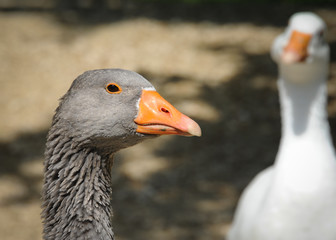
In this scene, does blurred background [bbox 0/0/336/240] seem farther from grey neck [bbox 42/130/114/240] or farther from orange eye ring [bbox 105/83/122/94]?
orange eye ring [bbox 105/83/122/94]

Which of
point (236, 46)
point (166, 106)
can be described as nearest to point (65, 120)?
point (166, 106)

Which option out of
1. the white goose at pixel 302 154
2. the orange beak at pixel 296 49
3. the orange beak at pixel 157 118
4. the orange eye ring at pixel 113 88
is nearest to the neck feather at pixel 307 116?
the white goose at pixel 302 154


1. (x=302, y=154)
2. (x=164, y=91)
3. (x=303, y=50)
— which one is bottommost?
(x=302, y=154)

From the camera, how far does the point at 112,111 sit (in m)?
2.44

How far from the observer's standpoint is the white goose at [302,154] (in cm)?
366

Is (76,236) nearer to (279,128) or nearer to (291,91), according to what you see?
(291,91)

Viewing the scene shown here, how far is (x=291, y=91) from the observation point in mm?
3861

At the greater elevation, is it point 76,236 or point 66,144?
point 66,144

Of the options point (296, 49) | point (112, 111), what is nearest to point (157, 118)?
point (112, 111)

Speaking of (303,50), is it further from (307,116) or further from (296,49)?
(307,116)

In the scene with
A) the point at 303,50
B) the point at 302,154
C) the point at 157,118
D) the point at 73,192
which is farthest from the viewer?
the point at 302,154

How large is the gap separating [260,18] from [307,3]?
43.1 inches

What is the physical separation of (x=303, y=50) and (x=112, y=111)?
5.84 ft

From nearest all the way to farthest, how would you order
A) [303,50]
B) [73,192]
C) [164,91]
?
[73,192] < [303,50] < [164,91]
